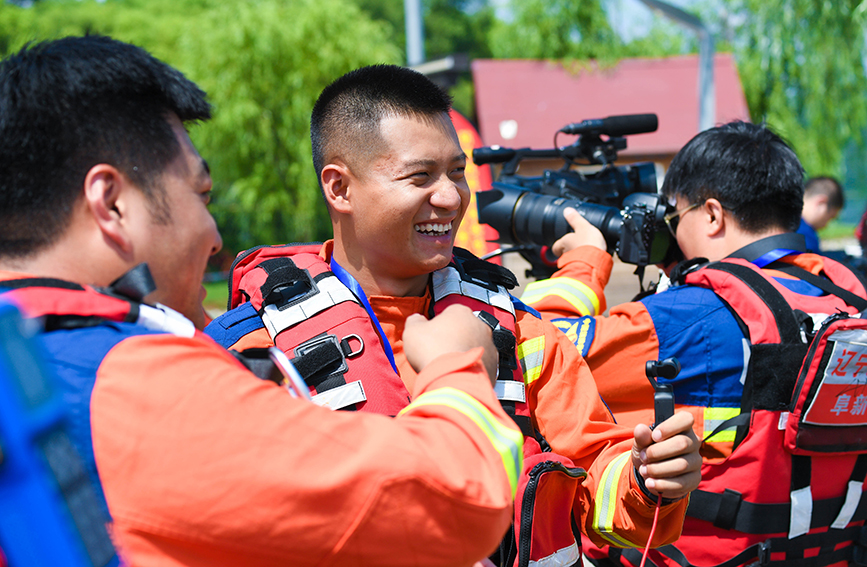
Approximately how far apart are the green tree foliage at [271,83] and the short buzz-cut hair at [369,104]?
12137 millimetres

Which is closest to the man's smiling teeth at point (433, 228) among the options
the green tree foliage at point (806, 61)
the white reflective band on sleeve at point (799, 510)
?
the white reflective band on sleeve at point (799, 510)

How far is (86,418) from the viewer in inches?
37.4

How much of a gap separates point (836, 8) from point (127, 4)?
30488 mm

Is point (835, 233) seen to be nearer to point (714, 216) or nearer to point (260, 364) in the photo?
point (714, 216)

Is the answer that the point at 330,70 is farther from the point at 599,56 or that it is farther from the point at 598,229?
the point at 598,229

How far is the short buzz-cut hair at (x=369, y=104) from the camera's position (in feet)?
6.38

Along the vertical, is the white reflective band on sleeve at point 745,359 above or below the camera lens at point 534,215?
below

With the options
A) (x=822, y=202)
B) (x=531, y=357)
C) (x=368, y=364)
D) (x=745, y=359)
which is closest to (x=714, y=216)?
(x=745, y=359)

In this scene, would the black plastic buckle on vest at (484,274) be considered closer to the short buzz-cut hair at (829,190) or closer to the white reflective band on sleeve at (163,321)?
the white reflective band on sleeve at (163,321)

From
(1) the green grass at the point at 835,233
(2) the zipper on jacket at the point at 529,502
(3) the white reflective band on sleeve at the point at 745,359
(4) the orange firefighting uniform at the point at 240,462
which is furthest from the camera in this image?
(1) the green grass at the point at 835,233

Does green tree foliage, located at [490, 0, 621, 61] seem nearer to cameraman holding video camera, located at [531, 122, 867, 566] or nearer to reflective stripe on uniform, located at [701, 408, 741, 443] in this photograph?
cameraman holding video camera, located at [531, 122, 867, 566]

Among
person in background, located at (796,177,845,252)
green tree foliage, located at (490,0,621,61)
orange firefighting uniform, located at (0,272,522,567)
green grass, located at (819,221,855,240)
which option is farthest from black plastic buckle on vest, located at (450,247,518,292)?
green grass, located at (819,221,855,240)

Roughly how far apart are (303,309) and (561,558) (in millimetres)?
915

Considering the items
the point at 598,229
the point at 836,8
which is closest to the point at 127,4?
the point at 836,8
